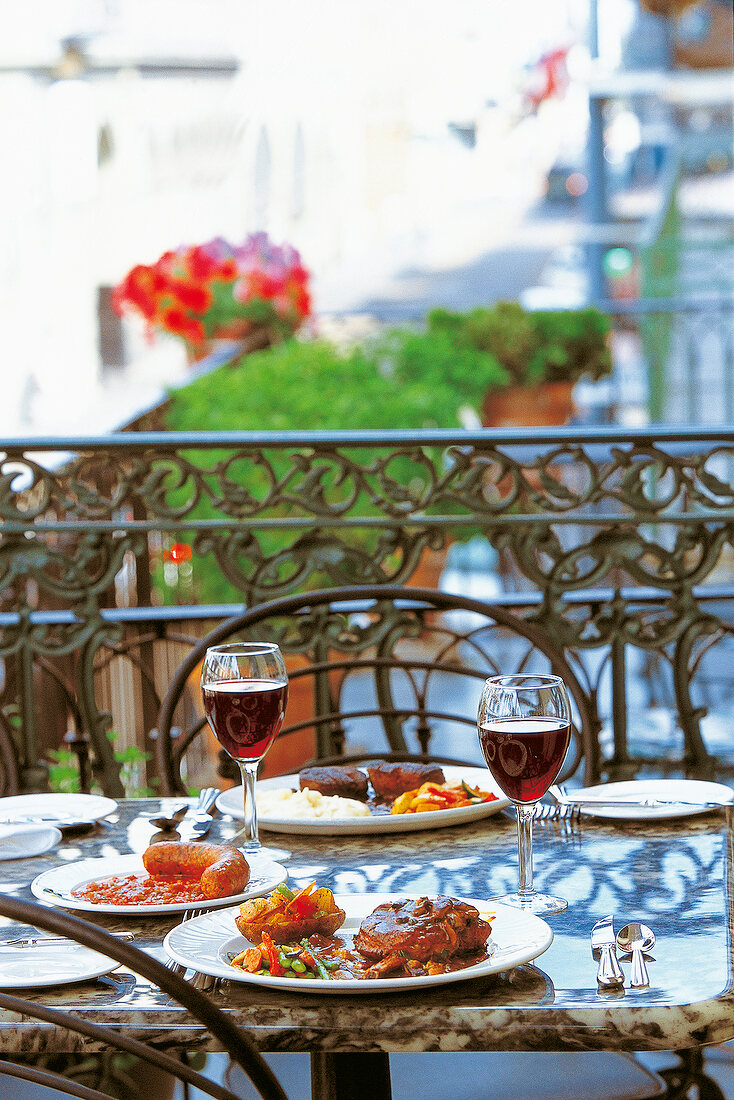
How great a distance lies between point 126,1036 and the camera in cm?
97

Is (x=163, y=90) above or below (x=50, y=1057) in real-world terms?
above

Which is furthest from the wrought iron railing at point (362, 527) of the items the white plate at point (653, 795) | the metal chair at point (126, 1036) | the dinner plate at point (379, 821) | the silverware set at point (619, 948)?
the metal chair at point (126, 1036)

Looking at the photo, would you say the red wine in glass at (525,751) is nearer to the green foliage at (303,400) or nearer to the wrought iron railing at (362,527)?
the wrought iron railing at (362,527)

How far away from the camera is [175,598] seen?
3.98 m

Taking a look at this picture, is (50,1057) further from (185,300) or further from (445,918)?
(185,300)

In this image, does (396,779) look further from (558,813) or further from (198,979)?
(198,979)

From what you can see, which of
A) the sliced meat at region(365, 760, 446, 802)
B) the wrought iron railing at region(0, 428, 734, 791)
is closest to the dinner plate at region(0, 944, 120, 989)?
the sliced meat at region(365, 760, 446, 802)

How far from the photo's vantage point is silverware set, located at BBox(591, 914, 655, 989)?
0.99m

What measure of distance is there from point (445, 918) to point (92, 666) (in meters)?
1.65

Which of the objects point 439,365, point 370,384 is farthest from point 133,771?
point 439,365

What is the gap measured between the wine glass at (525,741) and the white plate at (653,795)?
257 millimetres

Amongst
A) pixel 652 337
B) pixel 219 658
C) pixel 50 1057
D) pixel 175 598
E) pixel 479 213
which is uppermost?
pixel 479 213

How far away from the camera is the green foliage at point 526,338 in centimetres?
641

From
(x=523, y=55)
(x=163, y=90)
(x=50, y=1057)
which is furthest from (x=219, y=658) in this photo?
(x=523, y=55)
